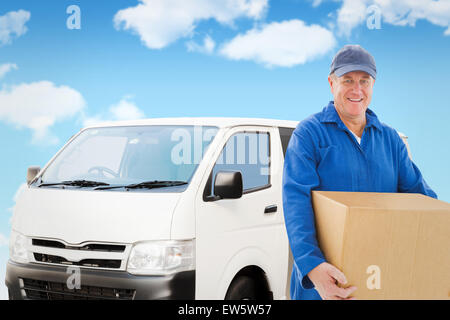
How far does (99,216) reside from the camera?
3752 mm

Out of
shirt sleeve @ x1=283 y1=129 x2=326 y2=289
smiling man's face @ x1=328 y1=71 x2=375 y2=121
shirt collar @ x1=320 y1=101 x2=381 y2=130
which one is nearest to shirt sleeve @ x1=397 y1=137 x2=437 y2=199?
shirt collar @ x1=320 y1=101 x2=381 y2=130

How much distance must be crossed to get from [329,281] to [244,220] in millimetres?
1962

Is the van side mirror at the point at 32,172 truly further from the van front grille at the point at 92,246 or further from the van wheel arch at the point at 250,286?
the van wheel arch at the point at 250,286

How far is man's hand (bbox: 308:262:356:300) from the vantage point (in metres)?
2.16

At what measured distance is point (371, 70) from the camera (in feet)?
8.70

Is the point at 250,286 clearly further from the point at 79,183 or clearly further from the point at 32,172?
the point at 32,172

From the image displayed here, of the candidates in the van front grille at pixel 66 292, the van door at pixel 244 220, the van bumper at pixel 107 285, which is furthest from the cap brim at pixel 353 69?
the van front grille at pixel 66 292

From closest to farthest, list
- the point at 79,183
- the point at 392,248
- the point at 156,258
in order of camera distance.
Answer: the point at 392,248
the point at 156,258
the point at 79,183

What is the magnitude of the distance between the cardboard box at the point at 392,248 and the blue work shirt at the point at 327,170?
0.74 ft

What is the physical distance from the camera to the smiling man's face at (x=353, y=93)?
8.75ft

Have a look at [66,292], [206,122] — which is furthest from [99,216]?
[206,122]

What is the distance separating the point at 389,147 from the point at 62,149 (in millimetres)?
3565
